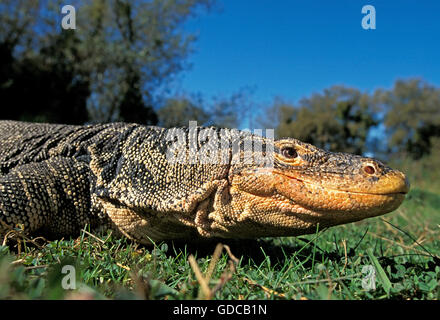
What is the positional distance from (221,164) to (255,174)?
0.35 metres

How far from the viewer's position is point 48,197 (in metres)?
3.67

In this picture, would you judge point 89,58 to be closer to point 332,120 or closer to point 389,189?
point 389,189

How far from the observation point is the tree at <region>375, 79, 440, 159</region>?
4903 cm

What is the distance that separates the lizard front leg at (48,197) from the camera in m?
3.46

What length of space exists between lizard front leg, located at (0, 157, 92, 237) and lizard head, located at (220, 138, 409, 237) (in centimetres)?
170

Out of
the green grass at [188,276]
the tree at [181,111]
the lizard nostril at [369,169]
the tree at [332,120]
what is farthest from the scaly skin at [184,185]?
the tree at [332,120]

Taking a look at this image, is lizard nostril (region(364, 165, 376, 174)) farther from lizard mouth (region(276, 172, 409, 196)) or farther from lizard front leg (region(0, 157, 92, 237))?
lizard front leg (region(0, 157, 92, 237))

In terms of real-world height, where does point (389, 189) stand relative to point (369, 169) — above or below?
below

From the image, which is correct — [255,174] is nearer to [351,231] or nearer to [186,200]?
[186,200]

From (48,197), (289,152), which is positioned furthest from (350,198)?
(48,197)

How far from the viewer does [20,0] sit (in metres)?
22.6

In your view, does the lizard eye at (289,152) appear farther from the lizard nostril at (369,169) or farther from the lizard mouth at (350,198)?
the lizard nostril at (369,169)

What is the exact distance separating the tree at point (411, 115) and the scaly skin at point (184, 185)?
162 feet

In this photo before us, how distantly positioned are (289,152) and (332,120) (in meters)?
50.5
